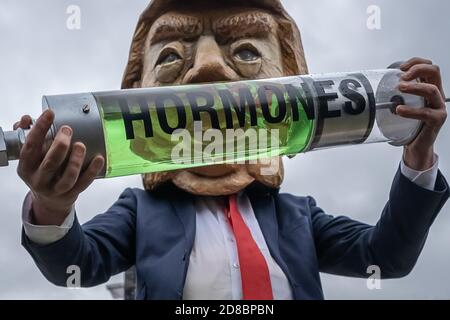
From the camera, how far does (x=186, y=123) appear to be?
1.35m

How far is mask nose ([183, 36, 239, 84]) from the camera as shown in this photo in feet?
6.41

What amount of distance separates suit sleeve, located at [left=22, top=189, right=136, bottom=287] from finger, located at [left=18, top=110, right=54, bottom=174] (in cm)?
34

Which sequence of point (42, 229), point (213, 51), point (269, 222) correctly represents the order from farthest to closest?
Answer: point (213, 51) → point (269, 222) → point (42, 229)

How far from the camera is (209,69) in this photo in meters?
1.96

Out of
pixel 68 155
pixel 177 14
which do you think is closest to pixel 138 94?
pixel 68 155

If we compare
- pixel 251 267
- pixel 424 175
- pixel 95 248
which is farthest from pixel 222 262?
pixel 424 175

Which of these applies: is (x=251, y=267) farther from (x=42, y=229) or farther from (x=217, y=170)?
(x=42, y=229)

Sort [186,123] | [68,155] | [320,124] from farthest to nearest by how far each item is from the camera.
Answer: [320,124] → [186,123] → [68,155]

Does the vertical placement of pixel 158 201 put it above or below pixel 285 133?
below

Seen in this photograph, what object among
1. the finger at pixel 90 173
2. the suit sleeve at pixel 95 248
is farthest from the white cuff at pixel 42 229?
the finger at pixel 90 173

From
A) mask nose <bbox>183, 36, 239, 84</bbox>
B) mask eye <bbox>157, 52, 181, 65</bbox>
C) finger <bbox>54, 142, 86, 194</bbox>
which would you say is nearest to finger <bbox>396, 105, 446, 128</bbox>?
mask nose <bbox>183, 36, 239, 84</bbox>

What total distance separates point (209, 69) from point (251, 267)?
2.07ft

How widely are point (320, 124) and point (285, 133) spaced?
0.08 metres
